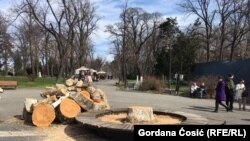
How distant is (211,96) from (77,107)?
751 inches

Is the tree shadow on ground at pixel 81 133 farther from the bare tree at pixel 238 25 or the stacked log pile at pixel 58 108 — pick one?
the bare tree at pixel 238 25

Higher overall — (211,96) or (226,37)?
(226,37)

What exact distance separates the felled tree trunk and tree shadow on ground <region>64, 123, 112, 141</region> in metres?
0.45

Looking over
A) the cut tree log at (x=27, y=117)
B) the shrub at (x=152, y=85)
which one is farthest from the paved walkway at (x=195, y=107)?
the shrub at (x=152, y=85)

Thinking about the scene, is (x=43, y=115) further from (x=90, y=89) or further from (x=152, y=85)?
(x=152, y=85)

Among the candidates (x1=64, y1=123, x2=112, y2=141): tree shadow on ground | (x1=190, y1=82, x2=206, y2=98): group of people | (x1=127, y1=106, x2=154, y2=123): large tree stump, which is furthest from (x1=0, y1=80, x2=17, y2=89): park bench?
(x1=127, y1=106, x2=154, y2=123): large tree stump

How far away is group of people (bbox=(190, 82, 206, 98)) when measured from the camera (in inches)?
1251

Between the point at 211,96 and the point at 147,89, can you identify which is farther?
the point at 147,89

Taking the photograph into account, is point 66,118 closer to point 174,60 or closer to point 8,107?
point 8,107

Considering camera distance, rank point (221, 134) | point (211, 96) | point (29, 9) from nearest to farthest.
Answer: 1. point (221, 134)
2. point (211, 96)
3. point (29, 9)

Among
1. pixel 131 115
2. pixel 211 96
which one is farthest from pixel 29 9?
pixel 131 115

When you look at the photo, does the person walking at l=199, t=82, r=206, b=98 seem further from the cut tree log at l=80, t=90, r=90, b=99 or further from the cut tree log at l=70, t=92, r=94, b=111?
the cut tree log at l=70, t=92, r=94, b=111

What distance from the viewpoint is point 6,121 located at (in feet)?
50.1

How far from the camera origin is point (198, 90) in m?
32.1
